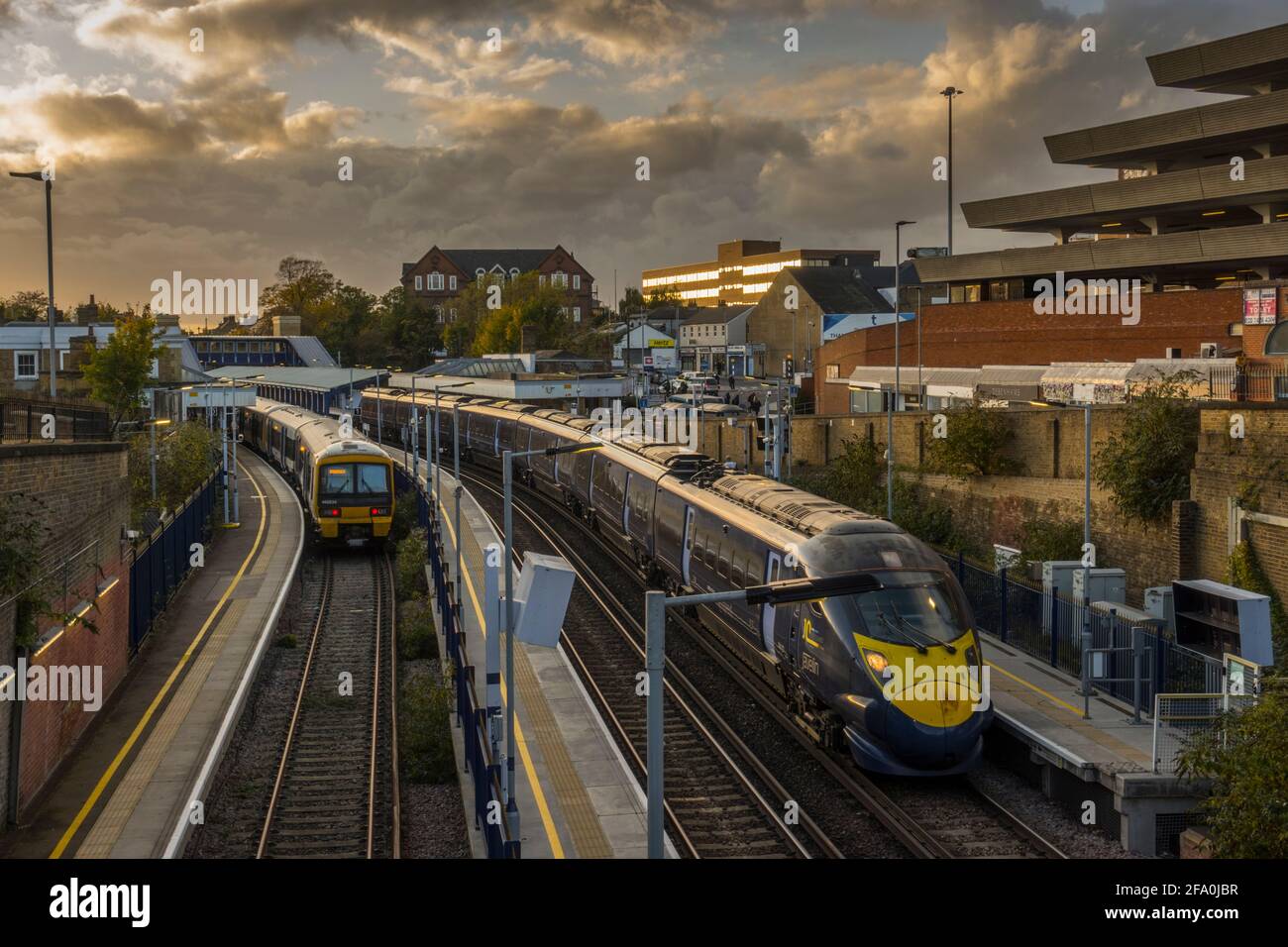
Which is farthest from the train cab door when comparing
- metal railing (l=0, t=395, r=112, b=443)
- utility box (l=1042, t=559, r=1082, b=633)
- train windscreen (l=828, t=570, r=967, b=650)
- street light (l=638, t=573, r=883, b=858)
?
metal railing (l=0, t=395, r=112, b=443)

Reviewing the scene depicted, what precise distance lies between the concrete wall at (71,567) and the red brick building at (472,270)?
12469 cm

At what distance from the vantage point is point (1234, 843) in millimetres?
13242

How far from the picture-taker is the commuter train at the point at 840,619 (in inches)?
661

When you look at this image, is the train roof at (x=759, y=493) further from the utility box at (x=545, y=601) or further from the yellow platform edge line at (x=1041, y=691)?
the utility box at (x=545, y=601)

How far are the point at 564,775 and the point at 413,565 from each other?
16.7 m

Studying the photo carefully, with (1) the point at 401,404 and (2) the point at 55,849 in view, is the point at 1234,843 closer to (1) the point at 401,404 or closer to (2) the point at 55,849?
(2) the point at 55,849

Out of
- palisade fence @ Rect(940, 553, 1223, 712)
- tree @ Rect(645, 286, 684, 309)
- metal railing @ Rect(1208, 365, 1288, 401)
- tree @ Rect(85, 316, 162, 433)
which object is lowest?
palisade fence @ Rect(940, 553, 1223, 712)

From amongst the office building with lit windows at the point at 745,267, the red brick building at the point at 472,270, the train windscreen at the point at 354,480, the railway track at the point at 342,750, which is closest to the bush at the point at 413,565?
the railway track at the point at 342,750

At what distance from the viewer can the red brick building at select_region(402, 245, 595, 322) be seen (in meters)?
150

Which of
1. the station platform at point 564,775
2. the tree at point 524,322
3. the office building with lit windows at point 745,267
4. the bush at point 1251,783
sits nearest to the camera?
the bush at point 1251,783

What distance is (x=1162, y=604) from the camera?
2367cm

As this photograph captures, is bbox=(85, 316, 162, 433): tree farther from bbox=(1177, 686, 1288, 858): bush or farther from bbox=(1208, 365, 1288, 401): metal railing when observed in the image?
bbox=(1177, 686, 1288, 858): bush

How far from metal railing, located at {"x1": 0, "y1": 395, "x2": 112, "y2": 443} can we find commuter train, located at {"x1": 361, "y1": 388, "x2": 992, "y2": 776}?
12.3 meters
